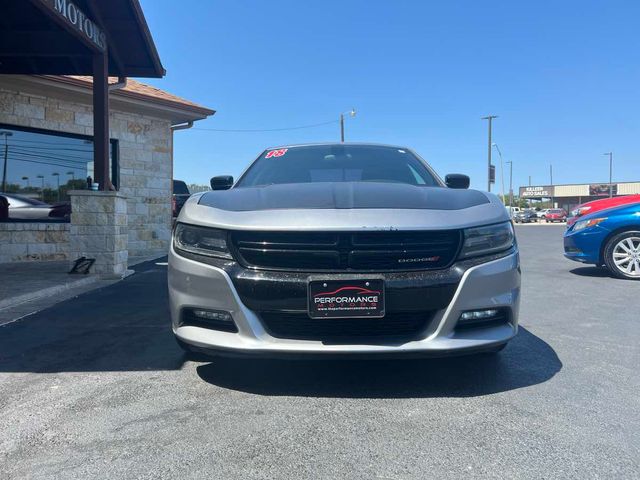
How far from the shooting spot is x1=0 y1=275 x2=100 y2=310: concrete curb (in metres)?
4.80

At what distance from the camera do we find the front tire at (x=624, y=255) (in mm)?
6766

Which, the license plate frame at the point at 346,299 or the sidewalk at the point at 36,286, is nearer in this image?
the license plate frame at the point at 346,299

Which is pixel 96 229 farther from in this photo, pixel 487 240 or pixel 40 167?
pixel 487 240

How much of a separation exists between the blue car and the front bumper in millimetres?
5349

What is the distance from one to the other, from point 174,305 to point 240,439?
2.87 ft

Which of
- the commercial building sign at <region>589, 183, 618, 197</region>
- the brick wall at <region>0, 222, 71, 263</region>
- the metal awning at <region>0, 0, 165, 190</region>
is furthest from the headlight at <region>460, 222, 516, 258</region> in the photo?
the commercial building sign at <region>589, 183, 618, 197</region>

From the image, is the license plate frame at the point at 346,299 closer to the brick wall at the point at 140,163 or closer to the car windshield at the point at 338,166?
the car windshield at the point at 338,166

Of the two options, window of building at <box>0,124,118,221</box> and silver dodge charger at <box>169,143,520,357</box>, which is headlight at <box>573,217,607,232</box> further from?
window of building at <box>0,124,118,221</box>

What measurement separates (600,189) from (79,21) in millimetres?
77903

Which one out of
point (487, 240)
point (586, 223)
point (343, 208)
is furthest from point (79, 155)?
point (586, 223)

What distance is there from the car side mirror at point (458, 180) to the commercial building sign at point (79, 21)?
467cm

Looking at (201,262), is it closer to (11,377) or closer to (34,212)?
(11,377)

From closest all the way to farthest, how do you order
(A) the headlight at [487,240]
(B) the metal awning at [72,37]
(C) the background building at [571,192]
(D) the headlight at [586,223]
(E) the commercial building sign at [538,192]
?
(A) the headlight at [487,240] → (B) the metal awning at [72,37] → (D) the headlight at [586,223] → (C) the background building at [571,192] → (E) the commercial building sign at [538,192]

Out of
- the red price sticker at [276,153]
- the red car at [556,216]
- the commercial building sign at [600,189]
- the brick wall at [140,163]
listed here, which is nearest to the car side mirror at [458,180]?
the red price sticker at [276,153]
